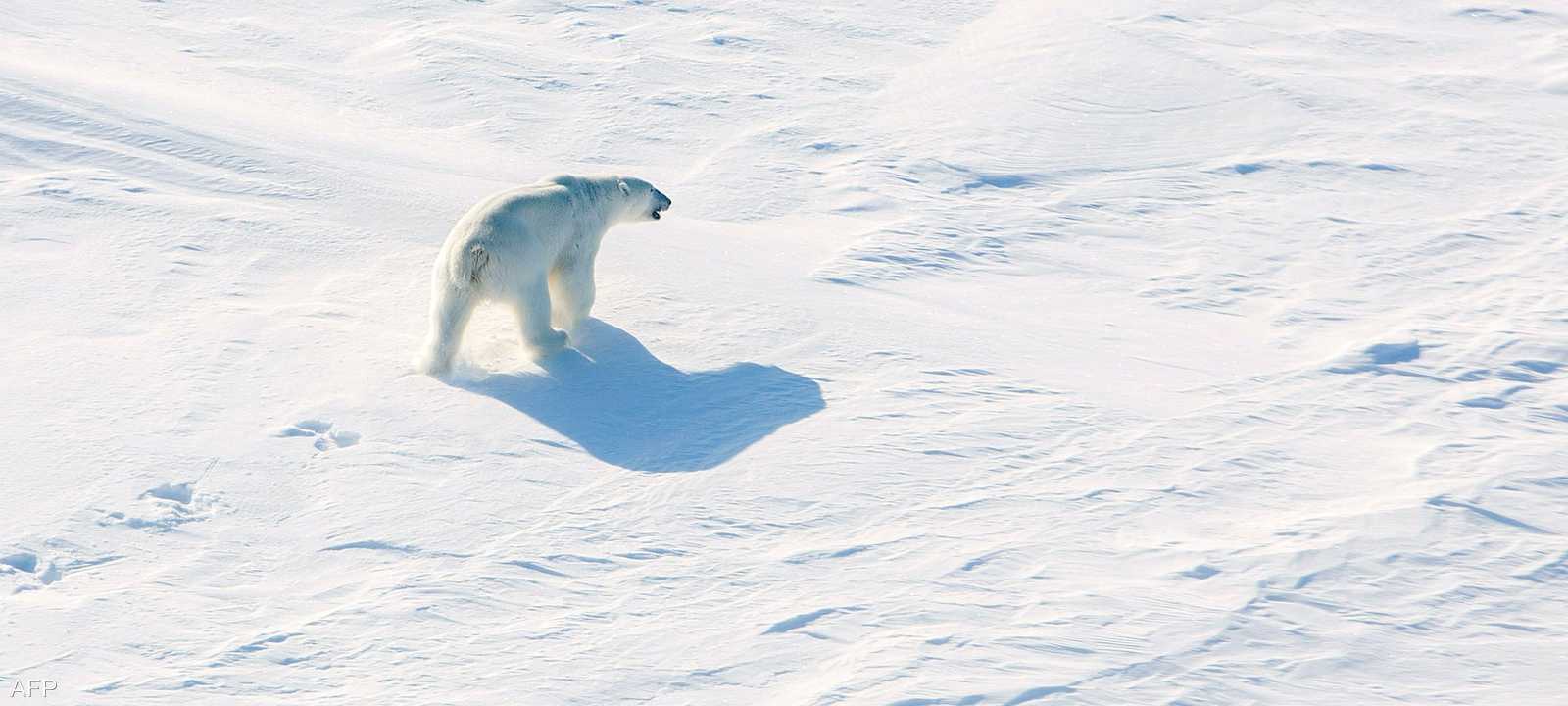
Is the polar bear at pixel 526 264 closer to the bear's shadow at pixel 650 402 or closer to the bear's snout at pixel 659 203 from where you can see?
the bear's shadow at pixel 650 402

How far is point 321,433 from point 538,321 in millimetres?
970

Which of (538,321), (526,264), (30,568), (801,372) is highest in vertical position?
(526,264)

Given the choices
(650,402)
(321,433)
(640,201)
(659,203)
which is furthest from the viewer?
(659,203)

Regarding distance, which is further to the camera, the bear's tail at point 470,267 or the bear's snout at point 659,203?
the bear's snout at point 659,203

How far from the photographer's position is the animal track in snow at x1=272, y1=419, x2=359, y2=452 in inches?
231

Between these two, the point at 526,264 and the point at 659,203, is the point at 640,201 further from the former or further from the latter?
the point at 526,264

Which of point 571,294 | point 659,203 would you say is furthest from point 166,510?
point 659,203

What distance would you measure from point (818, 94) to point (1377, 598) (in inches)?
227

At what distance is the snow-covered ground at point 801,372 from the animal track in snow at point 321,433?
0.06 ft

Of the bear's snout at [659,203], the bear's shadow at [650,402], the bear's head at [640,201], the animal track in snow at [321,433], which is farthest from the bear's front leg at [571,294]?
the animal track in snow at [321,433]

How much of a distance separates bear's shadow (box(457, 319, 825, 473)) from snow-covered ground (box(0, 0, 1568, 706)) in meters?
0.02

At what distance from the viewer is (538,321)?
6.38 metres

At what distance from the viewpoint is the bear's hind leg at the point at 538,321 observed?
20.7 feet

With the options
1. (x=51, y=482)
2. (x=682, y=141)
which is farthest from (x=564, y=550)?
(x=682, y=141)
